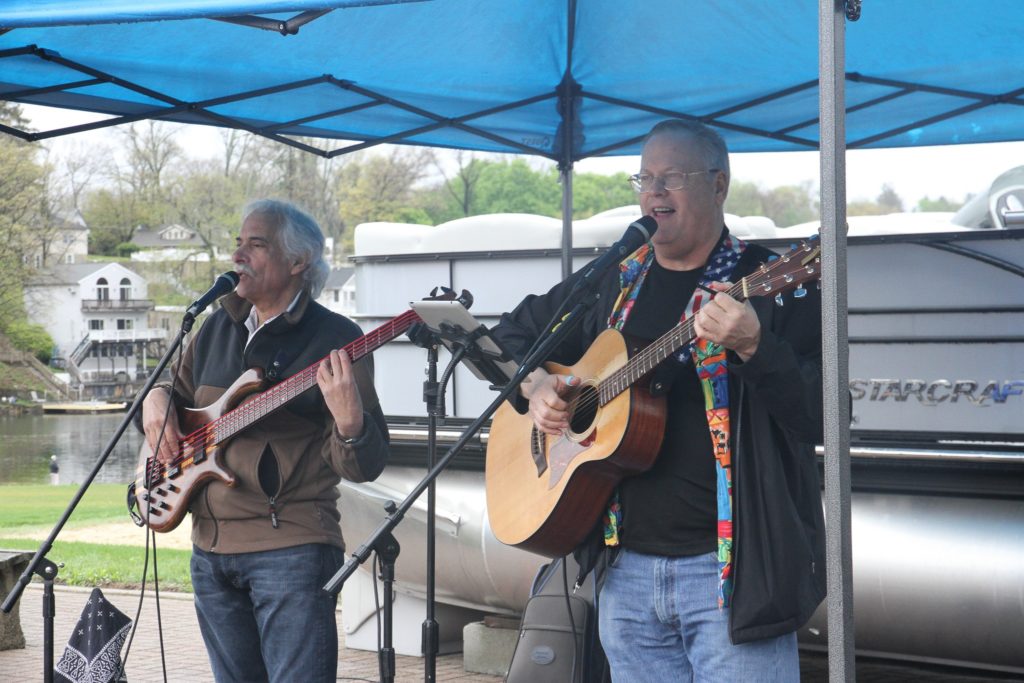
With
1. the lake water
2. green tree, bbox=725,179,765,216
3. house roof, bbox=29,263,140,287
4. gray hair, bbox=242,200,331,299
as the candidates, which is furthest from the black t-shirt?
green tree, bbox=725,179,765,216

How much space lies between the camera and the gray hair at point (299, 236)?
147 inches

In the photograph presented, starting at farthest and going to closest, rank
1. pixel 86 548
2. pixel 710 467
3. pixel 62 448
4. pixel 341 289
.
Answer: pixel 341 289, pixel 62 448, pixel 86 548, pixel 710 467

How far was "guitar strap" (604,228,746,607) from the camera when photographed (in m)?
2.58

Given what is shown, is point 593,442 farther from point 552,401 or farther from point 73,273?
point 73,273

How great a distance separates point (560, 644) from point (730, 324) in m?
1.73

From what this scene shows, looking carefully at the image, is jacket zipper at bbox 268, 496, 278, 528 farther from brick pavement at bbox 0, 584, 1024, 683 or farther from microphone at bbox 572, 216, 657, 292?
brick pavement at bbox 0, 584, 1024, 683

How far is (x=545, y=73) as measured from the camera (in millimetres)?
5191

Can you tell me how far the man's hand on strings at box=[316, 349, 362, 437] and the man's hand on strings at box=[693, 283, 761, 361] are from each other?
1.25 meters

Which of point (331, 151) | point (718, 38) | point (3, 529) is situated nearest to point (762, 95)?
point (718, 38)

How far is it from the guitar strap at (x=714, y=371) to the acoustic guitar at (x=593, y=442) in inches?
2.1

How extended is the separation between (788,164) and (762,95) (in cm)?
5025

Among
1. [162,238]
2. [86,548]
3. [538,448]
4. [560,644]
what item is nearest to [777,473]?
[538,448]

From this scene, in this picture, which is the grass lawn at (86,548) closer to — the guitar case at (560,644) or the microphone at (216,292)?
the microphone at (216,292)

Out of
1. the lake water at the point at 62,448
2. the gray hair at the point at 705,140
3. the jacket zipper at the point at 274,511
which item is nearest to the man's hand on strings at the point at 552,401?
the gray hair at the point at 705,140
